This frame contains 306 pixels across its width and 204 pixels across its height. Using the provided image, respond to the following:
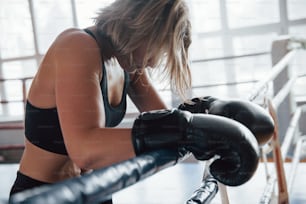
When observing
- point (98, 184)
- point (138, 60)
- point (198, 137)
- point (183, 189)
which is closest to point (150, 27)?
point (138, 60)

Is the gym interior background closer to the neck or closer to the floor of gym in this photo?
the floor of gym

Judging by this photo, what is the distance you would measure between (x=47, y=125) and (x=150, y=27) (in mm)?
221

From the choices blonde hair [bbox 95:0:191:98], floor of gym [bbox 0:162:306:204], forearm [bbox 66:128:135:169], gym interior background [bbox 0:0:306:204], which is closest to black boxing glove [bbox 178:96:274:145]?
blonde hair [bbox 95:0:191:98]

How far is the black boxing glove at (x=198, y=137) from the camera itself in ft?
1.25

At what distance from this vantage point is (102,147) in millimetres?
413

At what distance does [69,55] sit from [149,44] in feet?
0.34

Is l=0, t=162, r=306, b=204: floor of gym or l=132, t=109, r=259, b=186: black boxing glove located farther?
l=0, t=162, r=306, b=204: floor of gym

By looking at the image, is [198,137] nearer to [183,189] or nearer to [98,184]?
[98,184]

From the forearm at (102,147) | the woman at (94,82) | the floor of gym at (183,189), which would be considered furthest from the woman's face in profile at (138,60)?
the floor of gym at (183,189)

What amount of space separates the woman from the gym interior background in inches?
77.1

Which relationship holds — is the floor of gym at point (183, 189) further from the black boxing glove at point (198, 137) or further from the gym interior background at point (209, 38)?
the black boxing glove at point (198, 137)

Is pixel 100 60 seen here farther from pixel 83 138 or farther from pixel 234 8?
pixel 234 8

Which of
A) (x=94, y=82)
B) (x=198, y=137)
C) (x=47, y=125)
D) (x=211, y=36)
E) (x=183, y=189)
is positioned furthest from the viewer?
(x=211, y=36)

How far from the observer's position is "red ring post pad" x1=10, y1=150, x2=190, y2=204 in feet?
0.69
